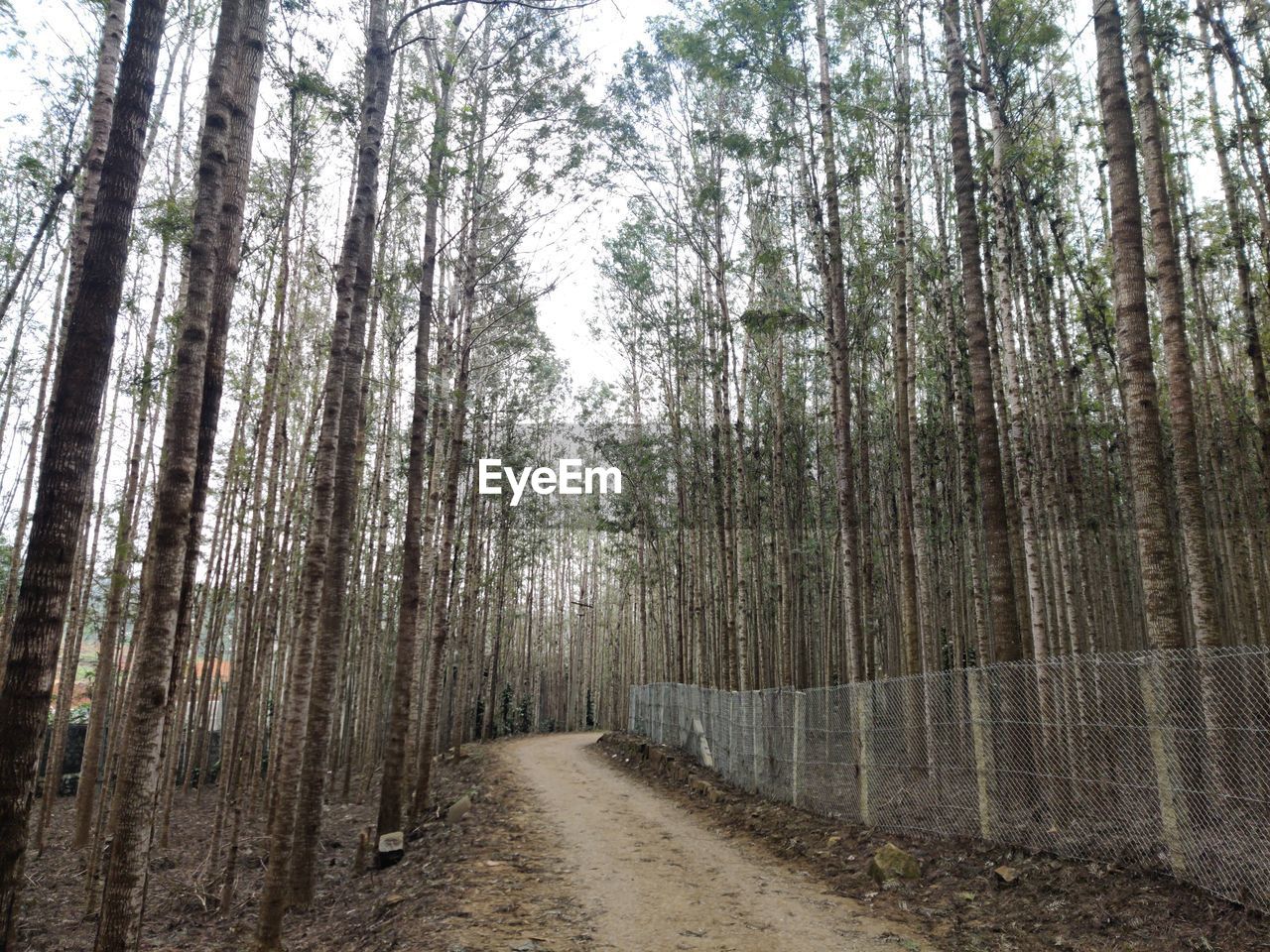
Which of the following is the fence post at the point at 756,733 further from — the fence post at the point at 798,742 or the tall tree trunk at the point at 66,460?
the tall tree trunk at the point at 66,460

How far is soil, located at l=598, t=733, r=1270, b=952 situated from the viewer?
4.34 meters

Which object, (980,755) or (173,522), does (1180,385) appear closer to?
(980,755)

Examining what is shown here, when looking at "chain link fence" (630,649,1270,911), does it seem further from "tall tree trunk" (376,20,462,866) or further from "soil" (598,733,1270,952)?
"tall tree trunk" (376,20,462,866)

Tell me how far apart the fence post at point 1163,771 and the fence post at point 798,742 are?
4.56m

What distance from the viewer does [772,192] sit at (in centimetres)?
1338

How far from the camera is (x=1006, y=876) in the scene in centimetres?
557

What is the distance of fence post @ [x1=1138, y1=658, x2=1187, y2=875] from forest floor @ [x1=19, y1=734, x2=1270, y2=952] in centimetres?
23

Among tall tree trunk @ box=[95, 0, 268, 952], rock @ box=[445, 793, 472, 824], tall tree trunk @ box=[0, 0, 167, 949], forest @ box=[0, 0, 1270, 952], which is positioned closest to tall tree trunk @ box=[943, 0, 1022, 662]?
forest @ box=[0, 0, 1270, 952]

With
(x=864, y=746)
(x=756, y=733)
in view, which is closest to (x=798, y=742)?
(x=756, y=733)

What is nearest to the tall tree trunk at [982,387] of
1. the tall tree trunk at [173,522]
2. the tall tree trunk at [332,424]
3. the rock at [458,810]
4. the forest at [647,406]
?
the forest at [647,406]

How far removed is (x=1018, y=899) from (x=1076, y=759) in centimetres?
109

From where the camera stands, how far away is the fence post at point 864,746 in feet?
25.4

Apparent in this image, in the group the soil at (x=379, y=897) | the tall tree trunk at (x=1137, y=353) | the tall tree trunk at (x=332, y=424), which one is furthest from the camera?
the tall tree trunk at (x=332, y=424)

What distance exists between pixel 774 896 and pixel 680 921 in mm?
987
